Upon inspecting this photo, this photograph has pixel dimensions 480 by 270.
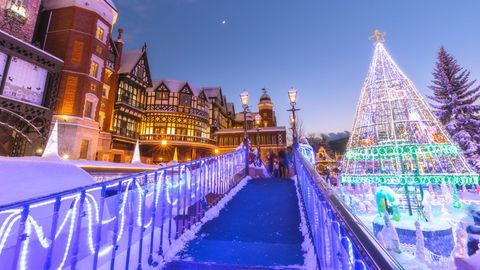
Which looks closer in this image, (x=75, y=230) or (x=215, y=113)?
(x=75, y=230)

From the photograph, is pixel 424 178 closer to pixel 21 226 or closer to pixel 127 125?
pixel 21 226

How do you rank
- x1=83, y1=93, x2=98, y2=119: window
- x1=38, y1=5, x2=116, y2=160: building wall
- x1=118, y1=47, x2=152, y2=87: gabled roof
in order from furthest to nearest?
x1=118, y1=47, x2=152, y2=87: gabled roof < x1=83, y1=93, x2=98, y2=119: window < x1=38, y1=5, x2=116, y2=160: building wall

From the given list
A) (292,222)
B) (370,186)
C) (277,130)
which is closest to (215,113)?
(277,130)

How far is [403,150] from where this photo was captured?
533 inches

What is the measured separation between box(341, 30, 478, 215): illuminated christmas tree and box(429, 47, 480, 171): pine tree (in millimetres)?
11887

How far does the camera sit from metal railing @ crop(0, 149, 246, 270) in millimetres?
2391

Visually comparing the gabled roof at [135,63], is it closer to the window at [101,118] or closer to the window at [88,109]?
the window at [101,118]

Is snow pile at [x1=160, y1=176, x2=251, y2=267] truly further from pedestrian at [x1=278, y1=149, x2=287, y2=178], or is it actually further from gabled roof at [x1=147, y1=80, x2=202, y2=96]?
gabled roof at [x1=147, y1=80, x2=202, y2=96]

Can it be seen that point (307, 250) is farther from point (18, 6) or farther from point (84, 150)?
point (18, 6)

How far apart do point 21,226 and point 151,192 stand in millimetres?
2041

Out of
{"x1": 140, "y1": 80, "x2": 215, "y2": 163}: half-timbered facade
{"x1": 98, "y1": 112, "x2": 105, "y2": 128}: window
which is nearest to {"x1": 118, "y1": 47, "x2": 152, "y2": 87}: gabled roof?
{"x1": 140, "y1": 80, "x2": 215, "y2": 163}: half-timbered facade

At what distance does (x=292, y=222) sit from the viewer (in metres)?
5.61

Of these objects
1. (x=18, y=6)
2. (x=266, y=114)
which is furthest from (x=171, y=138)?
(x=266, y=114)

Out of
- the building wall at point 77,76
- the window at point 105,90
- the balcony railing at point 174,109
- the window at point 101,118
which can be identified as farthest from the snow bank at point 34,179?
the balcony railing at point 174,109
